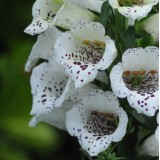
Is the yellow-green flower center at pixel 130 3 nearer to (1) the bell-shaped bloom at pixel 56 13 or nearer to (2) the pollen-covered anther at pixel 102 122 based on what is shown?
(1) the bell-shaped bloom at pixel 56 13

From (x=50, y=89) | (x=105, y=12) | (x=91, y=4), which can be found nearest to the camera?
(x=105, y=12)

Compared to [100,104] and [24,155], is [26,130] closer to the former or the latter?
[24,155]

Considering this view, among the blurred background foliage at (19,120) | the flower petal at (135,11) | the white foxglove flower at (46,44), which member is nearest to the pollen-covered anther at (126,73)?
the flower petal at (135,11)

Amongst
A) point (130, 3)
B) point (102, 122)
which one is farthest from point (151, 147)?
point (130, 3)

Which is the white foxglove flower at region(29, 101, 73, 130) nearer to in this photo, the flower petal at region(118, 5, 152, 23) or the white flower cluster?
the white flower cluster

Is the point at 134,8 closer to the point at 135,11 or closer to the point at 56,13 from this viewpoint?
the point at 135,11
